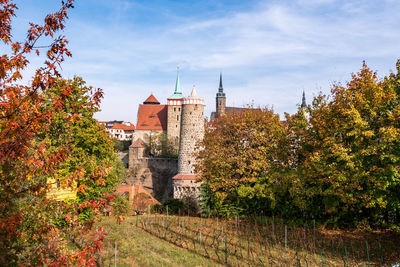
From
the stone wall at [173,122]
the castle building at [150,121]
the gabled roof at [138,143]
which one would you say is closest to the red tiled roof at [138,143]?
the gabled roof at [138,143]

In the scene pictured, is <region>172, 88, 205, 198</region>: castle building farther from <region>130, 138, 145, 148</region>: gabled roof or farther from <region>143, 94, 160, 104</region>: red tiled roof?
<region>143, 94, 160, 104</region>: red tiled roof

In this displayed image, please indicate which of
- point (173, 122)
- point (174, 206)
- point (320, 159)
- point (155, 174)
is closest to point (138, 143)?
point (173, 122)

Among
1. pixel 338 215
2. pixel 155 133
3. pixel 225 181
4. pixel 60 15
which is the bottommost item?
pixel 338 215

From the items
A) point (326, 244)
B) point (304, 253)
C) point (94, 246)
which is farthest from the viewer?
point (326, 244)

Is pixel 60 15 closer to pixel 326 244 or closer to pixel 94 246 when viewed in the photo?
pixel 94 246

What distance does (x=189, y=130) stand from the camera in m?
37.5

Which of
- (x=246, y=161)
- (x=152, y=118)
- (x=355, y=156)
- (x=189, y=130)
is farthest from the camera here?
(x=152, y=118)

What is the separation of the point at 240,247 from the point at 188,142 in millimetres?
23938

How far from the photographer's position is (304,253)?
1398cm

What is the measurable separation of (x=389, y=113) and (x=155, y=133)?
2011 inches

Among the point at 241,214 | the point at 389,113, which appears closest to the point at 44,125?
the point at 389,113

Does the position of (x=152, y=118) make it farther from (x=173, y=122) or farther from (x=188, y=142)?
(x=188, y=142)

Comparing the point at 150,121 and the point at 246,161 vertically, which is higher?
the point at 150,121

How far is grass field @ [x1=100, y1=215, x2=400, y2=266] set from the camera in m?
12.6
